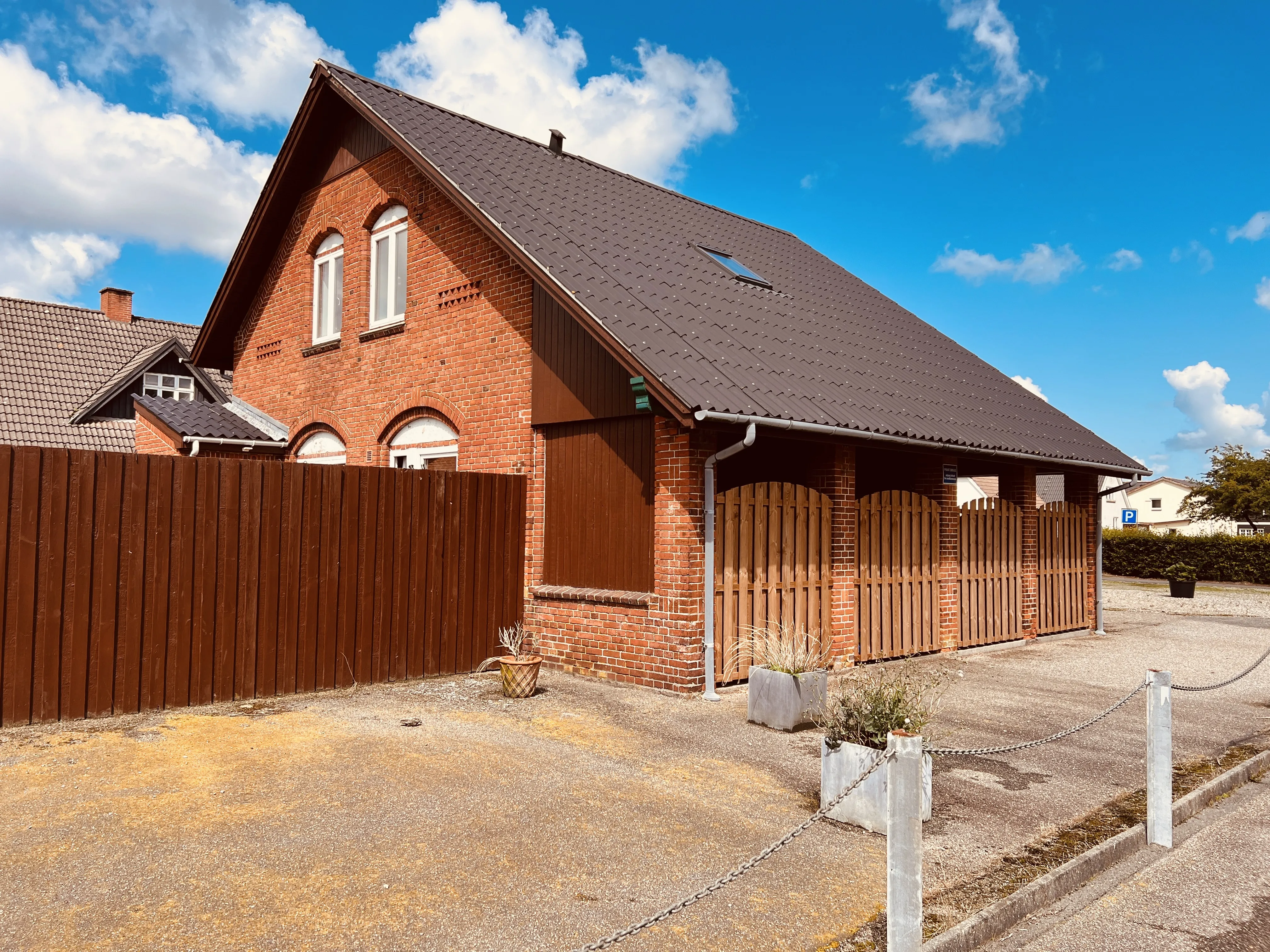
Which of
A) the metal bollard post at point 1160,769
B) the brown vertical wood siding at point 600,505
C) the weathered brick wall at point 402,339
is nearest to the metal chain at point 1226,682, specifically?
the metal bollard post at point 1160,769

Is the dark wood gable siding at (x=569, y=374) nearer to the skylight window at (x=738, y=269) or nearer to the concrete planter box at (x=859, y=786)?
the skylight window at (x=738, y=269)

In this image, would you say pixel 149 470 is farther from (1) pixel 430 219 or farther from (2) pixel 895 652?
(2) pixel 895 652

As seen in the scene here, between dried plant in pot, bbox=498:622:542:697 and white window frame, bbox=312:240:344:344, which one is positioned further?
white window frame, bbox=312:240:344:344

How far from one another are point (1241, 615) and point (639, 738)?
16856 millimetres

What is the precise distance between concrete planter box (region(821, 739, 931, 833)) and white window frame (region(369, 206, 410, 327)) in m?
9.23

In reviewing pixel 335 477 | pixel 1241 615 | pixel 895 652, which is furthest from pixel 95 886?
pixel 1241 615

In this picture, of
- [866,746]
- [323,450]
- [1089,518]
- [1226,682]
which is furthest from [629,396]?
[1089,518]

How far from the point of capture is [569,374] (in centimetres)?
970

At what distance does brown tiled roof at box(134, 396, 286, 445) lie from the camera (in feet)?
44.7

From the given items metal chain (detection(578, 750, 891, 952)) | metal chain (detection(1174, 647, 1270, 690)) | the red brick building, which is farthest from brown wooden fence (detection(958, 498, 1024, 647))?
metal chain (detection(578, 750, 891, 952))

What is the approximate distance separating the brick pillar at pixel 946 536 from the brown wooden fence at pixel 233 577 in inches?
210

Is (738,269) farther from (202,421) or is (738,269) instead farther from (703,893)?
(703,893)

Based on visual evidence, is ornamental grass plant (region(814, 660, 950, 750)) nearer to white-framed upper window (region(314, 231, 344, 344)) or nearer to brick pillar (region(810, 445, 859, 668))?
brick pillar (region(810, 445, 859, 668))

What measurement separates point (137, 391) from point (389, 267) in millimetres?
14682
